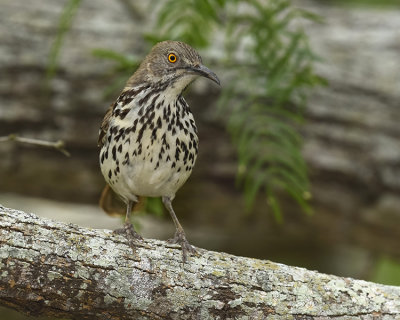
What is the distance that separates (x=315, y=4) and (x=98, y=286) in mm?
4609

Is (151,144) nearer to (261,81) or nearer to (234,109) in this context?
(234,109)

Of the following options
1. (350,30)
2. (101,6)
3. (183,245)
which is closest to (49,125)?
(101,6)

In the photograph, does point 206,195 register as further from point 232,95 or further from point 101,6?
point 101,6

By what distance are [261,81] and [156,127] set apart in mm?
2123

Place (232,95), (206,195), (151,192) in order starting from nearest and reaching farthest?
(151,192) → (232,95) → (206,195)

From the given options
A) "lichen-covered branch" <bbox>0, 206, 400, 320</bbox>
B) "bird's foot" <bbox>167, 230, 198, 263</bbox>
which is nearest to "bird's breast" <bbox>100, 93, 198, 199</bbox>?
"bird's foot" <bbox>167, 230, 198, 263</bbox>

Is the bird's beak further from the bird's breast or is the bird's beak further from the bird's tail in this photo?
the bird's tail

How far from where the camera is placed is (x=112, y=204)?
15.6 feet

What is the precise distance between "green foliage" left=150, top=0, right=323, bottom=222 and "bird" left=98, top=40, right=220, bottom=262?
91 centimetres

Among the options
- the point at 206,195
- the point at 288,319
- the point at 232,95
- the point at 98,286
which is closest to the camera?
the point at 98,286

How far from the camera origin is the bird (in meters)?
3.89

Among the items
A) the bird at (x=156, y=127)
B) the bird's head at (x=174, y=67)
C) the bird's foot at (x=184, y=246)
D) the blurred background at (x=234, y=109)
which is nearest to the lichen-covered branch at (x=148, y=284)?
the bird's foot at (x=184, y=246)

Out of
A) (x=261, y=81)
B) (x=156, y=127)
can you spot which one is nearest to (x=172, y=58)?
(x=156, y=127)

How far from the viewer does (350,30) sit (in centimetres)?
→ 639
